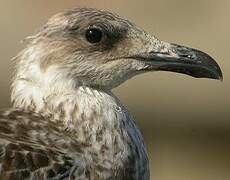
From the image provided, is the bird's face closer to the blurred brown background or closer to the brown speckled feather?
the brown speckled feather

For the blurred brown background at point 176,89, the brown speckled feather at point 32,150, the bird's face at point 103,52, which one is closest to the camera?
the brown speckled feather at point 32,150

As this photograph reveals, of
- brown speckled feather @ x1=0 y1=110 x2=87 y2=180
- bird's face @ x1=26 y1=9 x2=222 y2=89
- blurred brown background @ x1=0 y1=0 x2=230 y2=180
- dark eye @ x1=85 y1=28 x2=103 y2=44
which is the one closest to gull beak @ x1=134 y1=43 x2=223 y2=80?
bird's face @ x1=26 y1=9 x2=222 y2=89

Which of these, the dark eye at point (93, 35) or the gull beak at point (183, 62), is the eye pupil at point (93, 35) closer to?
the dark eye at point (93, 35)

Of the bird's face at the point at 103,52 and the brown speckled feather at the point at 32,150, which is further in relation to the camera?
the bird's face at the point at 103,52

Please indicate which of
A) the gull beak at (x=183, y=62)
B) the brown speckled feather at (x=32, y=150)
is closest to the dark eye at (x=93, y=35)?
the gull beak at (x=183, y=62)

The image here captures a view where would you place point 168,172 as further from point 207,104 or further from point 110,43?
point 110,43

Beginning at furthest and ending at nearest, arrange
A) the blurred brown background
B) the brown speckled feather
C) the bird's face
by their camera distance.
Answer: the blurred brown background → the bird's face → the brown speckled feather

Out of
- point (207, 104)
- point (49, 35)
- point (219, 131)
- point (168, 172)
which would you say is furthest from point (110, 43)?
point (207, 104)
